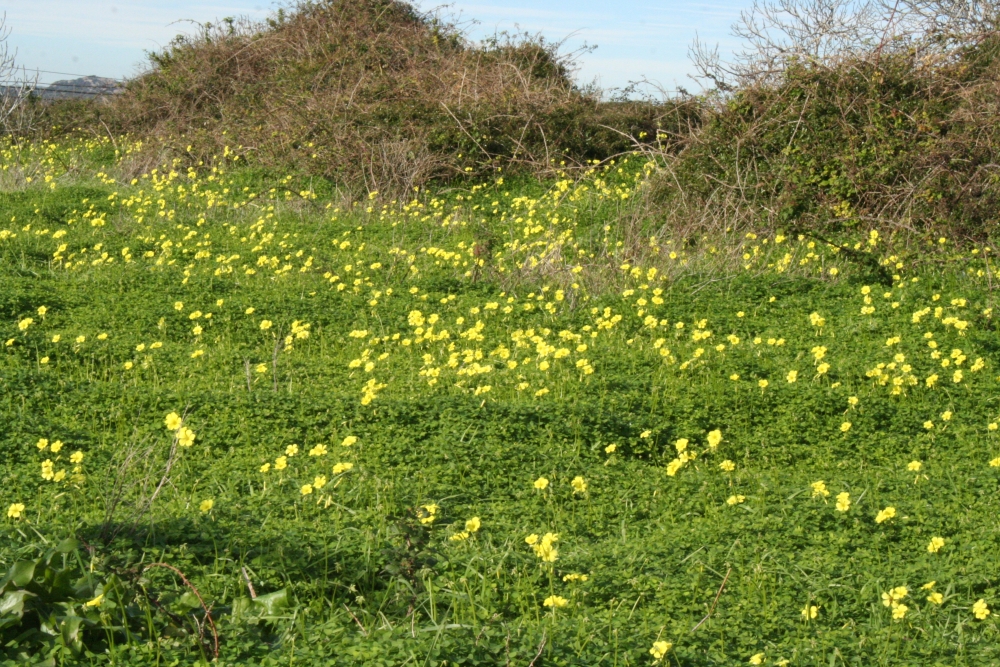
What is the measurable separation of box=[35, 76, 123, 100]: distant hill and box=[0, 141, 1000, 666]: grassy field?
41.1ft

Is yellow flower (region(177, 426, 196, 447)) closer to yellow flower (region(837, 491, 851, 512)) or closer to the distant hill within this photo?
yellow flower (region(837, 491, 851, 512))

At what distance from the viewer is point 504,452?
16.2ft

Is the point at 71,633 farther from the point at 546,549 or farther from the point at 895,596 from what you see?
the point at 895,596

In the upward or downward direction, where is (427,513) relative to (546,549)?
downward

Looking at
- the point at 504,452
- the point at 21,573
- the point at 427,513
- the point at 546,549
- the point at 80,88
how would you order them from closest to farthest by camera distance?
the point at 21,573
the point at 546,549
the point at 427,513
the point at 504,452
the point at 80,88

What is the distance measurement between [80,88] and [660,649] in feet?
74.2

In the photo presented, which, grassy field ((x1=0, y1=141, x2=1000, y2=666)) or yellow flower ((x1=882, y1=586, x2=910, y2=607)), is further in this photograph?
yellow flower ((x1=882, y1=586, x2=910, y2=607))

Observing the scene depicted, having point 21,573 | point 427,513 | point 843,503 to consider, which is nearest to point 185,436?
point 427,513

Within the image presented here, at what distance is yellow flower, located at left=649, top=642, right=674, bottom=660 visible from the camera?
118 inches

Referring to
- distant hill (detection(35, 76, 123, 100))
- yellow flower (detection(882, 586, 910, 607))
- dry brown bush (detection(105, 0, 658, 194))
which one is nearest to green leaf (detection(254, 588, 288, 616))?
yellow flower (detection(882, 586, 910, 607))

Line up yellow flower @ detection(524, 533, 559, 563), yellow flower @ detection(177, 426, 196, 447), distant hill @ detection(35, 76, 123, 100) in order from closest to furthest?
yellow flower @ detection(524, 533, 559, 563), yellow flower @ detection(177, 426, 196, 447), distant hill @ detection(35, 76, 123, 100)

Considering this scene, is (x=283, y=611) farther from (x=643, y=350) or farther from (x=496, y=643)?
(x=643, y=350)

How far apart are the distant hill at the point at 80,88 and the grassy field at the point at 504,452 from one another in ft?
41.1

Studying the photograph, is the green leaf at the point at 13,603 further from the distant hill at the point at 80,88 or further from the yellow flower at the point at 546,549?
the distant hill at the point at 80,88
